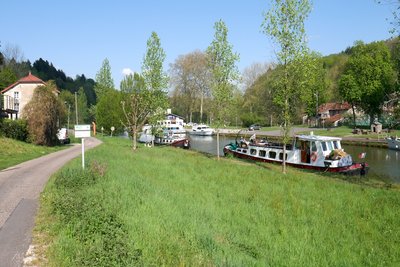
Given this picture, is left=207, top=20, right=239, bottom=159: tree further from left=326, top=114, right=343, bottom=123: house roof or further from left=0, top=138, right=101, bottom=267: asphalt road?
A: left=326, top=114, right=343, bottom=123: house roof

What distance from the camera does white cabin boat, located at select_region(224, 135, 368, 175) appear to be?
31078mm

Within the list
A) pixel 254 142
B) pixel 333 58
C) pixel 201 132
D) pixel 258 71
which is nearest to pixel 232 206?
pixel 254 142

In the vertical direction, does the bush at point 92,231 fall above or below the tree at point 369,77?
below

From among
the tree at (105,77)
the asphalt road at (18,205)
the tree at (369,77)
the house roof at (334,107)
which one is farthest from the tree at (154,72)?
the house roof at (334,107)

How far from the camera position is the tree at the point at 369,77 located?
7819cm

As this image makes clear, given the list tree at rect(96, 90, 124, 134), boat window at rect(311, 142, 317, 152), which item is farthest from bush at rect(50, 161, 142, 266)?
tree at rect(96, 90, 124, 134)

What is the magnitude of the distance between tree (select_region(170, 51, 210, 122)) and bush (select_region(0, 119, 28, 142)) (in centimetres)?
7147

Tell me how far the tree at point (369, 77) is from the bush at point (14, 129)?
61517mm

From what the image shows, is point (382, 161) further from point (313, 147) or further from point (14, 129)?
point (14, 129)

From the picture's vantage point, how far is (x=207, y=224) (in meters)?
11.1

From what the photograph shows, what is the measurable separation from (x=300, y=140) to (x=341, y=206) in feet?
65.9

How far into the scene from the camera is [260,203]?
15.0m

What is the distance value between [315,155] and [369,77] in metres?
54.3

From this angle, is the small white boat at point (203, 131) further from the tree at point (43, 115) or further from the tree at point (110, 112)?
the tree at point (43, 115)
